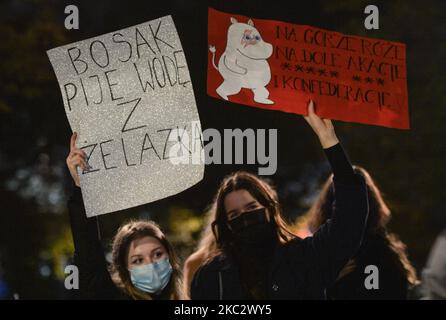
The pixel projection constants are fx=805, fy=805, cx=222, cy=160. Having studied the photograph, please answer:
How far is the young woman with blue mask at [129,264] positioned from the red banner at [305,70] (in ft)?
3.43

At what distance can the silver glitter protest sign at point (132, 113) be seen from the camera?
17.2ft

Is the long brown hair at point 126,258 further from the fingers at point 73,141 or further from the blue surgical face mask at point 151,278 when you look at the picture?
the fingers at point 73,141

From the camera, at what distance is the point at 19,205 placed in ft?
17.9

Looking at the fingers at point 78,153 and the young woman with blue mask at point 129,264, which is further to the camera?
the fingers at point 78,153

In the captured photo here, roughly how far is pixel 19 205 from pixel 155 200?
96cm

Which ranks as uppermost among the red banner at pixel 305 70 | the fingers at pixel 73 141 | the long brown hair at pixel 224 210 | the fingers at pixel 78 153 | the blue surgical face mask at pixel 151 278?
the red banner at pixel 305 70

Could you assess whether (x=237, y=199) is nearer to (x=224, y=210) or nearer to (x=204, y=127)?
(x=224, y=210)

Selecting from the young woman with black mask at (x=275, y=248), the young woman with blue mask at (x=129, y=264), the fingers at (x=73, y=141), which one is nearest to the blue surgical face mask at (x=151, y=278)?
the young woman with blue mask at (x=129, y=264)

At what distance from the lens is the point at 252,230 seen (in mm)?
5164

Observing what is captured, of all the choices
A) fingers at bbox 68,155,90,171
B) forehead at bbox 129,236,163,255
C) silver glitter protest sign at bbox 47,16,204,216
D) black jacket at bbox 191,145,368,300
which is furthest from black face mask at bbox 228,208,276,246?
fingers at bbox 68,155,90,171

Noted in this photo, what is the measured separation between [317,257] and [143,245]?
112 centimetres

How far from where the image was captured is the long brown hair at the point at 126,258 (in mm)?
5180

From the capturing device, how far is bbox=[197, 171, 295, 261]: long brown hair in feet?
17.0

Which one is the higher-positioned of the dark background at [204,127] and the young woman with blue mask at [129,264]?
the dark background at [204,127]
